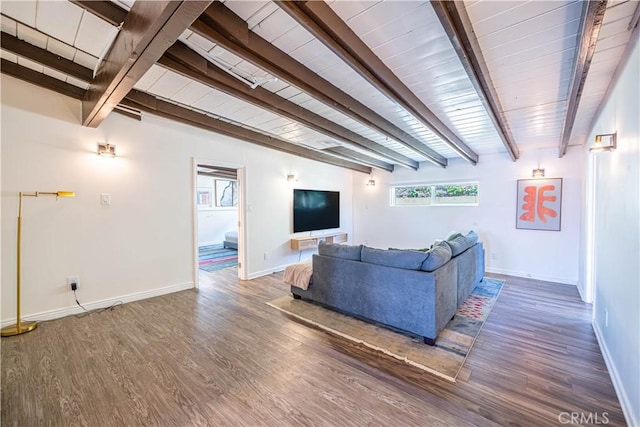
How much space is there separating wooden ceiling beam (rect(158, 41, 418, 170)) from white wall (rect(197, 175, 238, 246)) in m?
6.08

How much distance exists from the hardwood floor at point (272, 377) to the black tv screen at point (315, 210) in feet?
9.68

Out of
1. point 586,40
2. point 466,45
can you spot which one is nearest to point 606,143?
point 586,40

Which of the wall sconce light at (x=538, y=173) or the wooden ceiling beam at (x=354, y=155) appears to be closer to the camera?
the wall sconce light at (x=538, y=173)

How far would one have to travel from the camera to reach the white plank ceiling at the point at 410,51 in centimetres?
158

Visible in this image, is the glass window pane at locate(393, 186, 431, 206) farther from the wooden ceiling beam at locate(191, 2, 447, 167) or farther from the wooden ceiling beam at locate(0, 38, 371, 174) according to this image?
the wooden ceiling beam at locate(191, 2, 447, 167)

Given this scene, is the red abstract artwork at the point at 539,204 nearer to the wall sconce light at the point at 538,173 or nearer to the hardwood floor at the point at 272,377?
the wall sconce light at the point at 538,173

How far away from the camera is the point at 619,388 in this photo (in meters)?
1.87

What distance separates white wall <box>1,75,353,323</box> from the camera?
2840 millimetres

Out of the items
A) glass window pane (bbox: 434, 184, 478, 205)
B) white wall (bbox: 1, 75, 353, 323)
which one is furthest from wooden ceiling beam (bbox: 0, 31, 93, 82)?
glass window pane (bbox: 434, 184, 478, 205)

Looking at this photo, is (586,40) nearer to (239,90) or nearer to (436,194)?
(239,90)

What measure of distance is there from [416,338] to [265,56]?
2.86 m

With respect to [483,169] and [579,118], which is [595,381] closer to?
[579,118]

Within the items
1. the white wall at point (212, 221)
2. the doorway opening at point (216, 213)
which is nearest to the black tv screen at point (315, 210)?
the doorway opening at point (216, 213)

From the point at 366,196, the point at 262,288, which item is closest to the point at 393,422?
the point at 262,288
